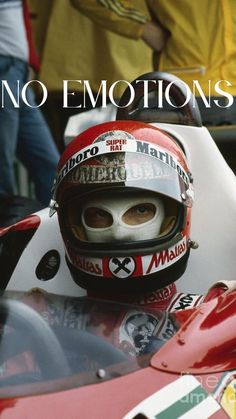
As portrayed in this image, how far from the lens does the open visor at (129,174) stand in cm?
195

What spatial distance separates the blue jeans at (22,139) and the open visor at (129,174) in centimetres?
152

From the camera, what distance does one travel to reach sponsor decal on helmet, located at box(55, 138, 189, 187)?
2010 millimetres

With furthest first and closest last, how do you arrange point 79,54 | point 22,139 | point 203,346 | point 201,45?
point 79,54, point 22,139, point 201,45, point 203,346

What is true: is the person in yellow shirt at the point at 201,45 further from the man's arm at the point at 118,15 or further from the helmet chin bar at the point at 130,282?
the helmet chin bar at the point at 130,282

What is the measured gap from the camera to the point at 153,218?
6.57 ft

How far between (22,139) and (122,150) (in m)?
1.91

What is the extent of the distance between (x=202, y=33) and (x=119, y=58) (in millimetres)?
1033

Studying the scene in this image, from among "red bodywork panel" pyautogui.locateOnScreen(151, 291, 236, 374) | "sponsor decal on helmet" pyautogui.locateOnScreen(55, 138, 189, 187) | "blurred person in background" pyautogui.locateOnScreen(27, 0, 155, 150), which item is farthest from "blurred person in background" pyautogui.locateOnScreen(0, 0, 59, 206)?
"red bodywork panel" pyautogui.locateOnScreen(151, 291, 236, 374)

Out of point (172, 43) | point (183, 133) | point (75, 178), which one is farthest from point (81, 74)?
point (75, 178)

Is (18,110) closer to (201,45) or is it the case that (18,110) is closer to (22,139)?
(22,139)

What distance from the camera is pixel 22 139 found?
386 cm

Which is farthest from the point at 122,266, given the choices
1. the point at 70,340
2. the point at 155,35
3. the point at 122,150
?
the point at 155,35

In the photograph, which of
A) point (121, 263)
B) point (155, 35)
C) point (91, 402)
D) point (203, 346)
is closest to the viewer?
point (91, 402)

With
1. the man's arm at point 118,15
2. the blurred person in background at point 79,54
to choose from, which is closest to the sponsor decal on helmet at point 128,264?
the man's arm at point 118,15
